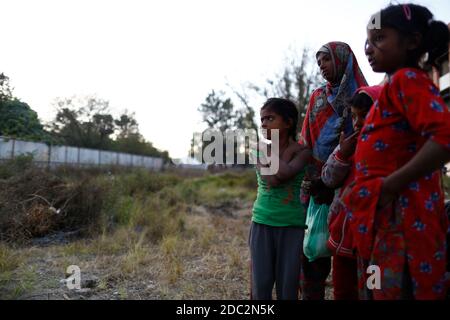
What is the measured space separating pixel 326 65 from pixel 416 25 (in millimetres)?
510

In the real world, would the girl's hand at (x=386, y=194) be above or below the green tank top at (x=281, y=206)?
above

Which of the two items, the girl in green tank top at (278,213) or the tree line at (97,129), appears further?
the tree line at (97,129)

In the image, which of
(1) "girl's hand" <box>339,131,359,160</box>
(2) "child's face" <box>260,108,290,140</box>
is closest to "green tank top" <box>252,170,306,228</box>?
(2) "child's face" <box>260,108,290,140</box>

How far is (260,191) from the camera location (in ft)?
5.53

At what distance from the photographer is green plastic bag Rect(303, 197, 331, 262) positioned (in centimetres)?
157

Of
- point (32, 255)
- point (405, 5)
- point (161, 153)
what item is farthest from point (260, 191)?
point (161, 153)

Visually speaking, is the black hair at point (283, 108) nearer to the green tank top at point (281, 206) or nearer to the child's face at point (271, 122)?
the child's face at point (271, 122)

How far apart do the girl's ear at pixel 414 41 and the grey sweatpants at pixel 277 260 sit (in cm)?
87

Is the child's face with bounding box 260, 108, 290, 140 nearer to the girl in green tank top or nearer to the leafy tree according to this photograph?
the girl in green tank top

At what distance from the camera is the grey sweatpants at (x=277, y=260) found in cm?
158

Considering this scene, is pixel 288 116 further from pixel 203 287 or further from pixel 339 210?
pixel 203 287

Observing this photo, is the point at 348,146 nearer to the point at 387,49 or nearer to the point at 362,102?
the point at 362,102

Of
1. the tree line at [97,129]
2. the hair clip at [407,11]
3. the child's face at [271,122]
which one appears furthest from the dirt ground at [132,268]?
the tree line at [97,129]

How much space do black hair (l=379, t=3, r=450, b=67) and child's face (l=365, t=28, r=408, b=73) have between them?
0.07ft
